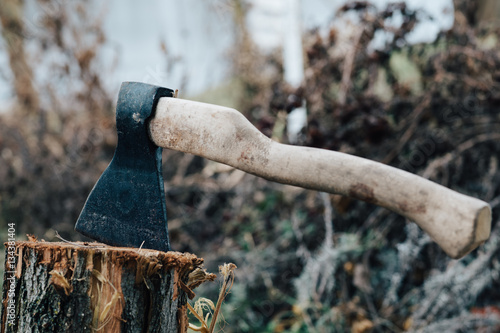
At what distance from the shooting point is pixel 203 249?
3.47 metres

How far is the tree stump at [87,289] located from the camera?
1.13 m

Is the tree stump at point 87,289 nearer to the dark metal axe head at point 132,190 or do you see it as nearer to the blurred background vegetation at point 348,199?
the dark metal axe head at point 132,190

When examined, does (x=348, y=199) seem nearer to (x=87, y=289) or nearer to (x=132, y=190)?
(x=132, y=190)

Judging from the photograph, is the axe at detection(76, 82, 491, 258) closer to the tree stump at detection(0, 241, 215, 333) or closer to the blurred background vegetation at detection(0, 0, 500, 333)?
the tree stump at detection(0, 241, 215, 333)

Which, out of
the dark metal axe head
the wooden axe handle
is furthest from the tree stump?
the wooden axe handle

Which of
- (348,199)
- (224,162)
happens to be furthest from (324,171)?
(348,199)

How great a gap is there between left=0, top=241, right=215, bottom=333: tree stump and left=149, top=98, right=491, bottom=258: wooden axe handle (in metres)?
0.35

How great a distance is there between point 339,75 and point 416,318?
205 cm

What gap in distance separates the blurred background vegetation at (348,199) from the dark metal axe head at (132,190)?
1.52 meters

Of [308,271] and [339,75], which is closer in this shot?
[308,271]

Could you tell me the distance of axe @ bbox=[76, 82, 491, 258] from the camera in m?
1.04

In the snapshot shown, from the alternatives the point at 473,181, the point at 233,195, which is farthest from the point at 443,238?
the point at 233,195

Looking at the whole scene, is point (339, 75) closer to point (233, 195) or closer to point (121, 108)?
point (233, 195)

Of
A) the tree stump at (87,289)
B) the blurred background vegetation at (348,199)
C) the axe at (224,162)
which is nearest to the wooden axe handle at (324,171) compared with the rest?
the axe at (224,162)
